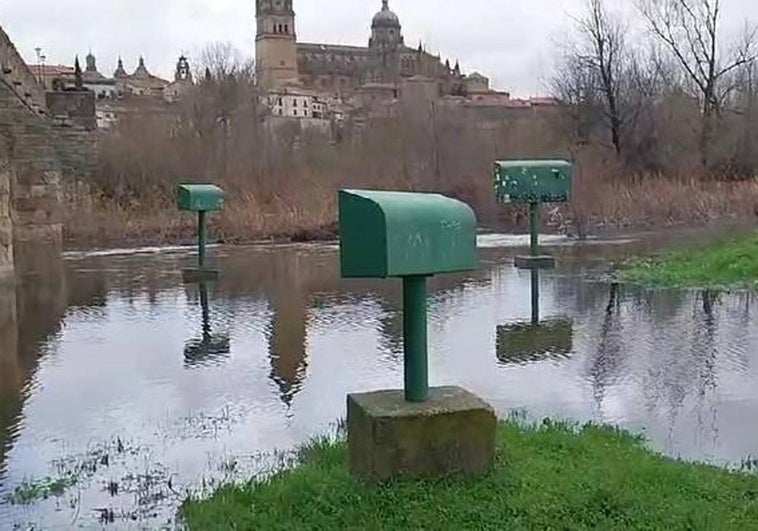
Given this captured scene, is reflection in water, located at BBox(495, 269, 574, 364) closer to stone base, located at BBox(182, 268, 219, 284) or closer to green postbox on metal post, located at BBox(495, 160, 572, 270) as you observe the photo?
green postbox on metal post, located at BBox(495, 160, 572, 270)

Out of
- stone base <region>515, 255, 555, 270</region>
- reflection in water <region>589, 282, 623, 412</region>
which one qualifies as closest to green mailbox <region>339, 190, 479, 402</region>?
reflection in water <region>589, 282, 623, 412</region>

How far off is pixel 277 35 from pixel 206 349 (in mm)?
105969

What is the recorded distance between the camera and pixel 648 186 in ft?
86.4

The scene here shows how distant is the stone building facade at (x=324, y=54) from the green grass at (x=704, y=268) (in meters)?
86.5

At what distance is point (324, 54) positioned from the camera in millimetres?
111125

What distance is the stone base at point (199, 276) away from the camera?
45.3 ft

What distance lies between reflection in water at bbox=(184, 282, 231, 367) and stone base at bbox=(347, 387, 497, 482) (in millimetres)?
3838

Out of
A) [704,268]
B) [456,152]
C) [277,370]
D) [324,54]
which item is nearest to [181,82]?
[456,152]

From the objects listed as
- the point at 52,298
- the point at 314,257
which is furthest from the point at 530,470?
the point at 314,257

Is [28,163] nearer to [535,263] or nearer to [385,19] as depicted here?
[535,263]

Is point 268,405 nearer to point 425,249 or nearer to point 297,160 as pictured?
point 425,249

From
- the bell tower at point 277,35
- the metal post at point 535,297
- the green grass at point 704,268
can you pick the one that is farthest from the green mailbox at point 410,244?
the bell tower at point 277,35

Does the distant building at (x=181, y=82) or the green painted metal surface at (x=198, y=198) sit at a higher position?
the distant building at (x=181, y=82)

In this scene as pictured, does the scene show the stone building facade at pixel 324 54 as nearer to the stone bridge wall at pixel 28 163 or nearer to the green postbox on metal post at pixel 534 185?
the stone bridge wall at pixel 28 163
